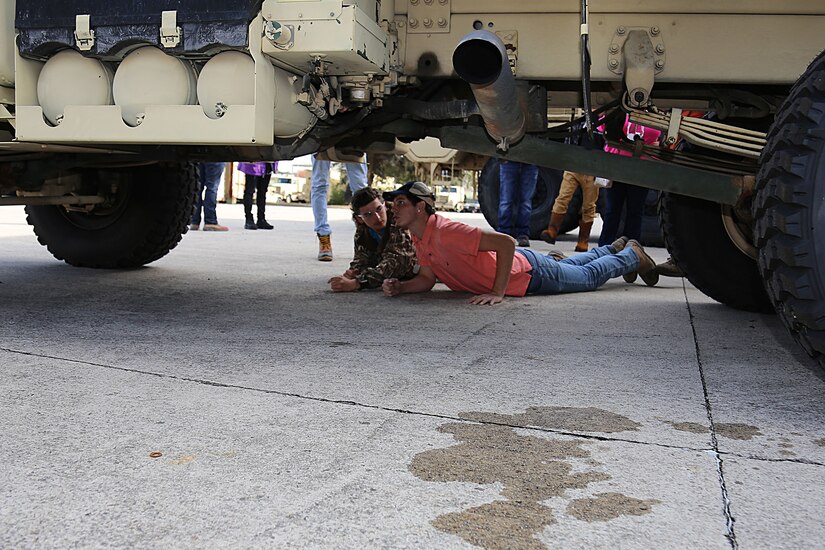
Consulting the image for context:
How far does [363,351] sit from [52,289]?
6.69 feet

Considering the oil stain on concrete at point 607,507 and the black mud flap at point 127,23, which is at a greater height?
the black mud flap at point 127,23

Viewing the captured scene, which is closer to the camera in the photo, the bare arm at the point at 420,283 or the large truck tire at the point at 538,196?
the bare arm at the point at 420,283

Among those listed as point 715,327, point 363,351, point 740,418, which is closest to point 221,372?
point 363,351

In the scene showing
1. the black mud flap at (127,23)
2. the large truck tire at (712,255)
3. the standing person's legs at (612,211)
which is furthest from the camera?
the standing person's legs at (612,211)

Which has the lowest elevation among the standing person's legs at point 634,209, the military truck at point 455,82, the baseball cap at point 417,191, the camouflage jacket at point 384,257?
the camouflage jacket at point 384,257

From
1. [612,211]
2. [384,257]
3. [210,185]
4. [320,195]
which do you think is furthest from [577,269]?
[210,185]

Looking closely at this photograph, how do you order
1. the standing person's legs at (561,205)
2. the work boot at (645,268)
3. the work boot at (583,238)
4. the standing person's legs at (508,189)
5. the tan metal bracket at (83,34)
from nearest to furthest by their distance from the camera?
the tan metal bracket at (83,34) < the work boot at (645,268) < the standing person's legs at (508,189) < the work boot at (583,238) < the standing person's legs at (561,205)

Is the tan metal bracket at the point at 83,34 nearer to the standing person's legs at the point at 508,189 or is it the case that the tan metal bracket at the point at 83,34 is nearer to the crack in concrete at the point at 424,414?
the crack in concrete at the point at 424,414

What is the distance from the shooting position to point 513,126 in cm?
276

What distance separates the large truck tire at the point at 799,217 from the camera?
2.07m

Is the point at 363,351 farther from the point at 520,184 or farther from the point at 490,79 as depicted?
the point at 520,184

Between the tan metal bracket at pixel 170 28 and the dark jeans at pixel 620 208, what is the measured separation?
4.43 m

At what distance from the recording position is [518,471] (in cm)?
171

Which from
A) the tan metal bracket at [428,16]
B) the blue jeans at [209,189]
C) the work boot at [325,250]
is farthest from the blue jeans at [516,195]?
the tan metal bracket at [428,16]
